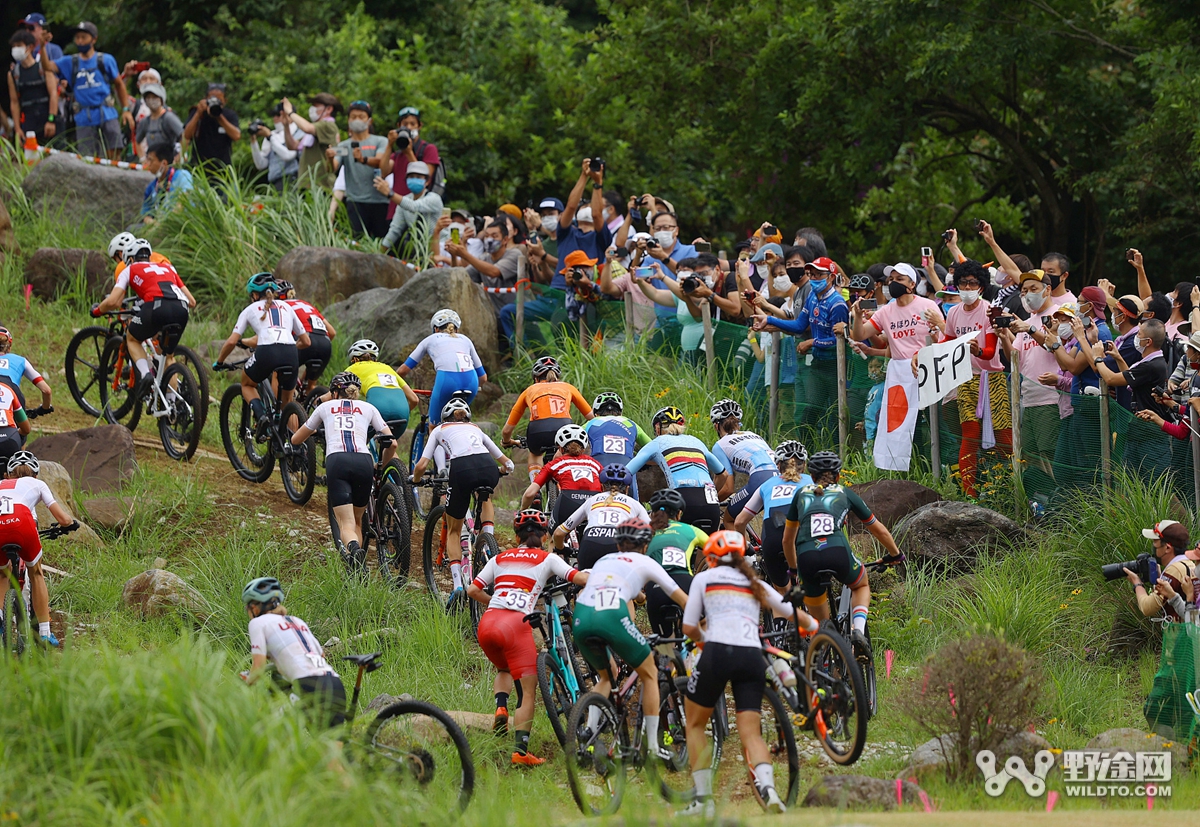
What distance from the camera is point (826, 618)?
1039 cm

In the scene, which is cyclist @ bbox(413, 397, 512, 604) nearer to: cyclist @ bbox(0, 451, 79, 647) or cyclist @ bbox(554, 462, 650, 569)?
cyclist @ bbox(554, 462, 650, 569)

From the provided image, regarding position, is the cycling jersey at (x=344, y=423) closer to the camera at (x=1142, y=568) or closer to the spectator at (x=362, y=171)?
the camera at (x=1142, y=568)

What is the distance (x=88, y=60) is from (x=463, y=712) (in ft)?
51.2

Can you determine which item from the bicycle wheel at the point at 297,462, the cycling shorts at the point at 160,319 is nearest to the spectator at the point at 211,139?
the cycling shorts at the point at 160,319

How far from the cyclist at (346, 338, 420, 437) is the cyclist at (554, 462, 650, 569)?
131 inches

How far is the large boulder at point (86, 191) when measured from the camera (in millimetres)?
22297

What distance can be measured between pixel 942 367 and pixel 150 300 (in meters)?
7.87

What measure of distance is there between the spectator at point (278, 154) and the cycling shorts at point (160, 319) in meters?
7.05

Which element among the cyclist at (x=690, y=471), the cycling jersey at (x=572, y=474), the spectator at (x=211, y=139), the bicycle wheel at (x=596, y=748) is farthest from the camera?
the spectator at (x=211, y=139)

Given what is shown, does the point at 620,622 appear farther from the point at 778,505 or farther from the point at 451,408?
the point at 451,408

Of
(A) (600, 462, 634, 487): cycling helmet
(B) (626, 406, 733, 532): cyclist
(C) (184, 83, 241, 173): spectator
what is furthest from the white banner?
(C) (184, 83, 241, 173): spectator

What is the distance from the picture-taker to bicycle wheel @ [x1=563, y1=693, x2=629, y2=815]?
29.1ft

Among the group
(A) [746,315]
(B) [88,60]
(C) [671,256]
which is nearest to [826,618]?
(A) [746,315]

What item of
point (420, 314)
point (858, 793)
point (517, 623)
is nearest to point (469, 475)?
point (517, 623)
